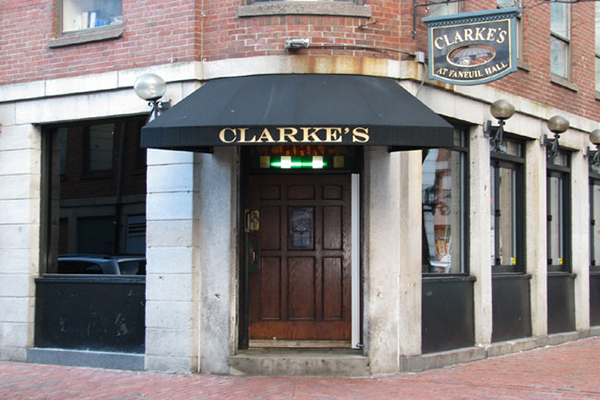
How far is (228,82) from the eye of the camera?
9305mm

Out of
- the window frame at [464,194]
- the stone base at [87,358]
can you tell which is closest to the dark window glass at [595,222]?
the window frame at [464,194]

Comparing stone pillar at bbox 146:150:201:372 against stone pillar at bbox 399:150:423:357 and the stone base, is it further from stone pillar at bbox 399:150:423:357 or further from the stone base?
stone pillar at bbox 399:150:423:357

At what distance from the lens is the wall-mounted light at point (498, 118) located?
1076 centimetres

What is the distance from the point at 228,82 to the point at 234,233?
5.67ft

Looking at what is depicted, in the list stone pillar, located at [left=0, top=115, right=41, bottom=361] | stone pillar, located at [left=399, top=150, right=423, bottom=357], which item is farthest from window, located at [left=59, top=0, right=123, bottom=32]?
stone pillar, located at [left=399, top=150, right=423, bottom=357]

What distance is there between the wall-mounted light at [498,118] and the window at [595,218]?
13.4 ft

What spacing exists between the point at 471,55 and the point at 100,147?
16.5 feet

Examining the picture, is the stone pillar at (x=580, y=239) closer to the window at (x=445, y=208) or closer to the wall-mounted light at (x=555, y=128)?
the wall-mounted light at (x=555, y=128)

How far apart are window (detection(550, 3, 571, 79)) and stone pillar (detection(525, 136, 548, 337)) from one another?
1.62m

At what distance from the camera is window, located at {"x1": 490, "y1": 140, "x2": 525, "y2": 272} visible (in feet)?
38.5

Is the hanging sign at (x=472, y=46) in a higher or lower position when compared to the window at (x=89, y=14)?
lower

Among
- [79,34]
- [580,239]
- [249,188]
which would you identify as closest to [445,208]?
[249,188]

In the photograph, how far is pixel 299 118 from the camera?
26.9ft

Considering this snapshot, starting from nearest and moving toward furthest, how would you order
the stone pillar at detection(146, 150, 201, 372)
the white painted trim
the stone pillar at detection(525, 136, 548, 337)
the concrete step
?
the concrete step < the stone pillar at detection(146, 150, 201, 372) < the white painted trim < the stone pillar at detection(525, 136, 548, 337)
